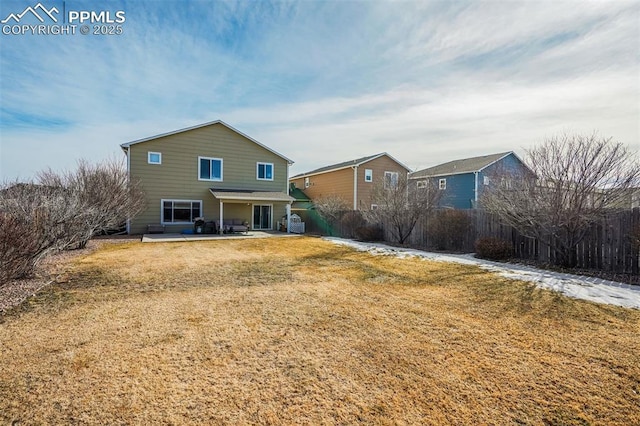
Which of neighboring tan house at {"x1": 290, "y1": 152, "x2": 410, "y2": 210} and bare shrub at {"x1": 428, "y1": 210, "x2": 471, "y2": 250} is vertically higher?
neighboring tan house at {"x1": 290, "y1": 152, "x2": 410, "y2": 210}

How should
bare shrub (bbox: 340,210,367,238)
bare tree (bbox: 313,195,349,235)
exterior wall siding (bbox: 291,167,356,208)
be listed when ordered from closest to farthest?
bare shrub (bbox: 340,210,367,238)
bare tree (bbox: 313,195,349,235)
exterior wall siding (bbox: 291,167,356,208)

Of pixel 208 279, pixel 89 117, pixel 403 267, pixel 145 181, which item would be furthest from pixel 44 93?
pixel 403 267

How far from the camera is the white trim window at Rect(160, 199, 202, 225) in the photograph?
704 inches

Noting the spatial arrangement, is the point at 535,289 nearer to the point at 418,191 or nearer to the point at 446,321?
the point at 446,321

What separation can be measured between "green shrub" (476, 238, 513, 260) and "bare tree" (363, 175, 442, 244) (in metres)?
3.34

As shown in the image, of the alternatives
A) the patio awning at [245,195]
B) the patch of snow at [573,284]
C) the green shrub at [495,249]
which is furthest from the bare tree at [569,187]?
the patio awning at [245,195]

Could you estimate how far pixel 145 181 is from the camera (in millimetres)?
17172

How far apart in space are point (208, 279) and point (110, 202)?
8.75 metres

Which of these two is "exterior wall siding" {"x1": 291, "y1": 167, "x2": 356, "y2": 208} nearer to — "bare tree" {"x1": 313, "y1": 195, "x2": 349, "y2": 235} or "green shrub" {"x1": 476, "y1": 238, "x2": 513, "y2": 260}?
"bare tree" {"x1": 313, "y1": 195, "x2": 349, "y2": 235}

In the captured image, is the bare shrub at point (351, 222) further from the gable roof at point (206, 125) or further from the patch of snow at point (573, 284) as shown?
the patch of snow at point (573, 284)

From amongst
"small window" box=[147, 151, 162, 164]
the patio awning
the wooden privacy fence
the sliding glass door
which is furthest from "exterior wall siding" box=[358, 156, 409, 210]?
"small window" box=[147, 151, 162, 164]

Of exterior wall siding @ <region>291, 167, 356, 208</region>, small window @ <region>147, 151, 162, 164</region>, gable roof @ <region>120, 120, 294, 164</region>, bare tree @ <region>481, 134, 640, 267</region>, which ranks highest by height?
gable roof @ <region>120, 120, 294, 164</region>

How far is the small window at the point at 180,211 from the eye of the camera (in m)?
17.9

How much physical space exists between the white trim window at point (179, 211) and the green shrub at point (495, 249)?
1558 centimetres
